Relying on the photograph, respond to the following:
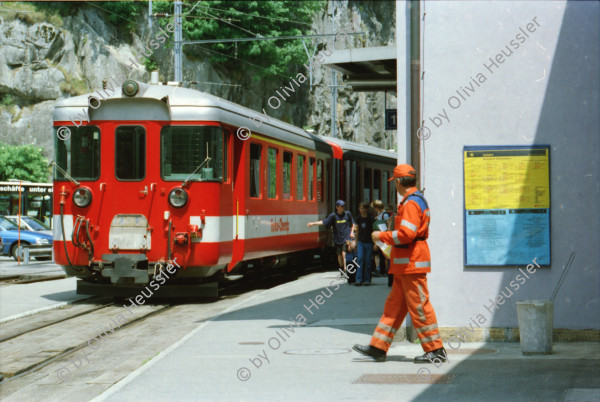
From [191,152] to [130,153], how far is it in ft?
3.38

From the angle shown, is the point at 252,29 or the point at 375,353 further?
the point at 252,29

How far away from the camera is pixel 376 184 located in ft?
97.6

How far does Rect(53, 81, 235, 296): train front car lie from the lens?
16.4 metres

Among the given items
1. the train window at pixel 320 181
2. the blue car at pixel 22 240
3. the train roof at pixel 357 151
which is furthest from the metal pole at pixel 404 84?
the blue car at pixel 22 240

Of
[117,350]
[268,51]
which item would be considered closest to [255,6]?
[268,51]

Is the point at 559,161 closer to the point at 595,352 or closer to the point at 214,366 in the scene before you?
the point at 595,352

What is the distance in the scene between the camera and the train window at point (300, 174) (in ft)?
72.3

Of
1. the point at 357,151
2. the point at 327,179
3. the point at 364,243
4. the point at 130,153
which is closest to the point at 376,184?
the point at 357,151

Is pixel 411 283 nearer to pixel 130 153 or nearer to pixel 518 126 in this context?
pixel 518 126

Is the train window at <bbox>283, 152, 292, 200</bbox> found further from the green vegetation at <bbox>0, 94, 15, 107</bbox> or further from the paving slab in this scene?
the green vegetation at <bbox>0, 94, 15, 107</bbox>

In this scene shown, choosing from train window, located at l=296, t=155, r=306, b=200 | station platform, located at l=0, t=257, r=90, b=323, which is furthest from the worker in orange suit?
train window, located at l=296, t=155, r=306, b=200

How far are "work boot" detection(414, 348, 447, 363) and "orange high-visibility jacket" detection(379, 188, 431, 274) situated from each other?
0.77m

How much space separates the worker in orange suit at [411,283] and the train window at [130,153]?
763 cm

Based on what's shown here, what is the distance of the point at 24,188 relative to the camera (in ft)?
130
